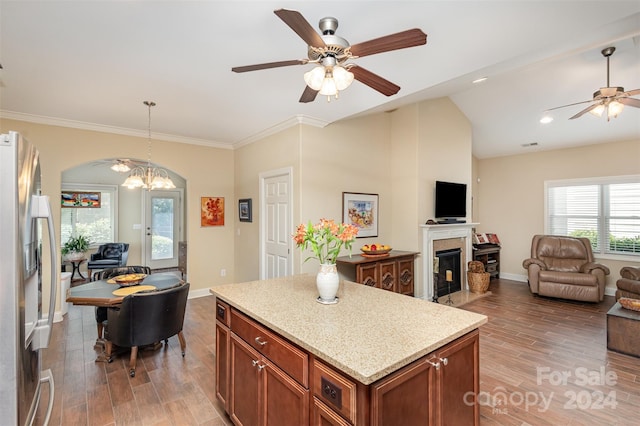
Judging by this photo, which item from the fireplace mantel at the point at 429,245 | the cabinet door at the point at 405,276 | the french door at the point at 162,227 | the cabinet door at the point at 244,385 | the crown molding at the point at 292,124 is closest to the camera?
the cabinet door at the point at 244,385

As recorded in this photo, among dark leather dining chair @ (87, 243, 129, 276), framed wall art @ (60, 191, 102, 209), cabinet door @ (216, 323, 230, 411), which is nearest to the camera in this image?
cabinet door @ (216, 323, 230, 411)

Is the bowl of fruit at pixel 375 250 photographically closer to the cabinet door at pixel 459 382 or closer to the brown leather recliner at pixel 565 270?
the cabinet door at pixel 459 382

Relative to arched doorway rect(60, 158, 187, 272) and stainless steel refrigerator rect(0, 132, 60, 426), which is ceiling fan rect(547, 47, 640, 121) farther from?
arched doorway rect(60, 158, 187, 272)

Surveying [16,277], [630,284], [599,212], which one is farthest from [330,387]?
[599,212]

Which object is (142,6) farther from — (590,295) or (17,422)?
(590,295)

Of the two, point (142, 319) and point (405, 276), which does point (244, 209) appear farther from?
point (405, 276)

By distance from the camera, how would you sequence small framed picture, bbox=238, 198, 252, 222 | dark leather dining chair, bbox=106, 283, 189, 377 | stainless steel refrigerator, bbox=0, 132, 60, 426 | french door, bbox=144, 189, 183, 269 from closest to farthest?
stainless steel refrigerator, bbox=0, 132, 60, 426, dark leather dining chair, bbox=106, 283, 189, 377, small framed picture, bbox=238, 198, 252, 222, french door, bbox=144, 189, 183, 269

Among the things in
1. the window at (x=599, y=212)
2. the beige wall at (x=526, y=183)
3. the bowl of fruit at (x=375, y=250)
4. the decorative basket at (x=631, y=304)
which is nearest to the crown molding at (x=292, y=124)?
the bowl of fruit at (x=375, y=250)

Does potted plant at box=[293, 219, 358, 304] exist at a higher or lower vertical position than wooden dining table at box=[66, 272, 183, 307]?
higher

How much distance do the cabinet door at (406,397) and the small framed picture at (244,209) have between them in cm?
420

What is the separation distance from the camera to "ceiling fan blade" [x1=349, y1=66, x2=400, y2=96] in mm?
1970

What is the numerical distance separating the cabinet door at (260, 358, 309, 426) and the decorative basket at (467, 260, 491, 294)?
4878 mm

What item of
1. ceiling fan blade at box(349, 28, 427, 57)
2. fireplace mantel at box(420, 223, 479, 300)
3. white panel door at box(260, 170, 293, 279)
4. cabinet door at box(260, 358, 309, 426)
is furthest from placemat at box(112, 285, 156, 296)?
fireplace mantel at box(420, 223, 479, 300)

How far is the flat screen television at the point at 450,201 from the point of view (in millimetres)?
4984
